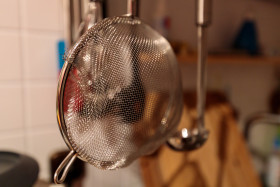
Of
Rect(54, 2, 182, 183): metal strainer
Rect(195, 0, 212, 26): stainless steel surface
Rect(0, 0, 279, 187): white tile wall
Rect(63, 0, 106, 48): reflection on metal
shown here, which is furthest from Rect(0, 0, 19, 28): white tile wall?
Rect(195, 0, 212, 26): stainless steel surface

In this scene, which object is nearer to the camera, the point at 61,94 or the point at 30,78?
the point at 61,94

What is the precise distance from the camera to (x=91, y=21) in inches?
20.2

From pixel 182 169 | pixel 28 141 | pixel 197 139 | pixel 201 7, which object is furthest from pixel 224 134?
pixel 28 141

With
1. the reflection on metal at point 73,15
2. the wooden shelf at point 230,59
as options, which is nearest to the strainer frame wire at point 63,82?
the reflection on metal at point 73,15

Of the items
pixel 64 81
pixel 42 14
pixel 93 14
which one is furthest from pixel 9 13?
pixel 64 81

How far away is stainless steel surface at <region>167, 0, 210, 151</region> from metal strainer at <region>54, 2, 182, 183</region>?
2.9 inches

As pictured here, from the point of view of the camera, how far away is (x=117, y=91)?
0.40 m

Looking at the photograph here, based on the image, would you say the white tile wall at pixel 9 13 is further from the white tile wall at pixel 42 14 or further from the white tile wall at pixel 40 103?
the white tile wall at pixel 40 103

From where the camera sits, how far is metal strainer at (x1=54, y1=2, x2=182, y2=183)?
1.21 ft

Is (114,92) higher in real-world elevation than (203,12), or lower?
lower

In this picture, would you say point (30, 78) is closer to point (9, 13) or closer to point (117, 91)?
point (9, 13)

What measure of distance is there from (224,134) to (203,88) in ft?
1.20

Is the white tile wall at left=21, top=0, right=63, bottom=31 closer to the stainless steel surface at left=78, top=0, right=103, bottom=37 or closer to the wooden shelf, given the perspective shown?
the stainless steel surface at left=78, top=0, right=103, bottom=37

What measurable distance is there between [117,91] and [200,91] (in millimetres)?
218
